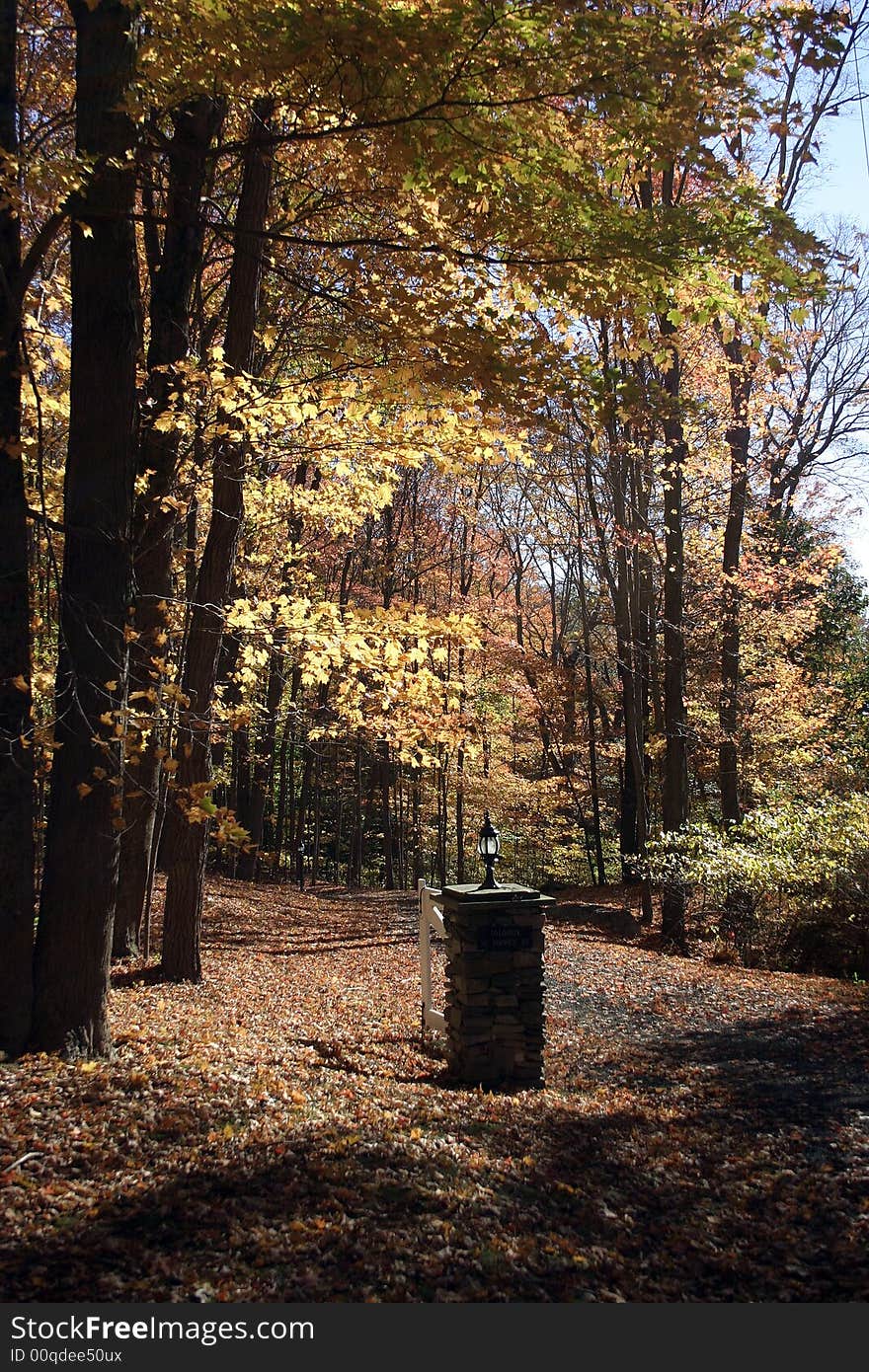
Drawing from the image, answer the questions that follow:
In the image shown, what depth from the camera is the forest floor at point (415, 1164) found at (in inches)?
131

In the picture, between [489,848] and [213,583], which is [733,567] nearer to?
[213,583]

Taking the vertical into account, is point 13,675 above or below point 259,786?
above

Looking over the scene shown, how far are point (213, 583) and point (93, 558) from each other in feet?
10.5

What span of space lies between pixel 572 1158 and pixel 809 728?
1425cm

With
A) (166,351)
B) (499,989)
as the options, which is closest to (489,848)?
(499,989)

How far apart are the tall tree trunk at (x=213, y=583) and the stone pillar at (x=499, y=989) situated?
303cm

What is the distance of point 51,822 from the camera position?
16.4 feet

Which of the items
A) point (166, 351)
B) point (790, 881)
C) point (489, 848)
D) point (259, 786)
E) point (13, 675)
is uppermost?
point (166, 351)

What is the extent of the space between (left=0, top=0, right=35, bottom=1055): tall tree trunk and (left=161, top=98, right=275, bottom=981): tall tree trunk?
268cm

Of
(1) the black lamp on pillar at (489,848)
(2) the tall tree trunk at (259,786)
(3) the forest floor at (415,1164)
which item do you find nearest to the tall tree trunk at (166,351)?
(3) the forest floor at (415,1164)

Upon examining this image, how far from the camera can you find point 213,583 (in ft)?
27.5

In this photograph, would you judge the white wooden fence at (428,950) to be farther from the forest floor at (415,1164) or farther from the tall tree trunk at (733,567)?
the tall tree trunk at (733,567)

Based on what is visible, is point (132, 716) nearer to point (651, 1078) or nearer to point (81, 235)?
point (81, 235)

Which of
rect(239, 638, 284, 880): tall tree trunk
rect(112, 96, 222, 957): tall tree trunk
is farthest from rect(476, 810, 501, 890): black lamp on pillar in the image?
rect(239, 638, 284, 880): tall tree trunk
